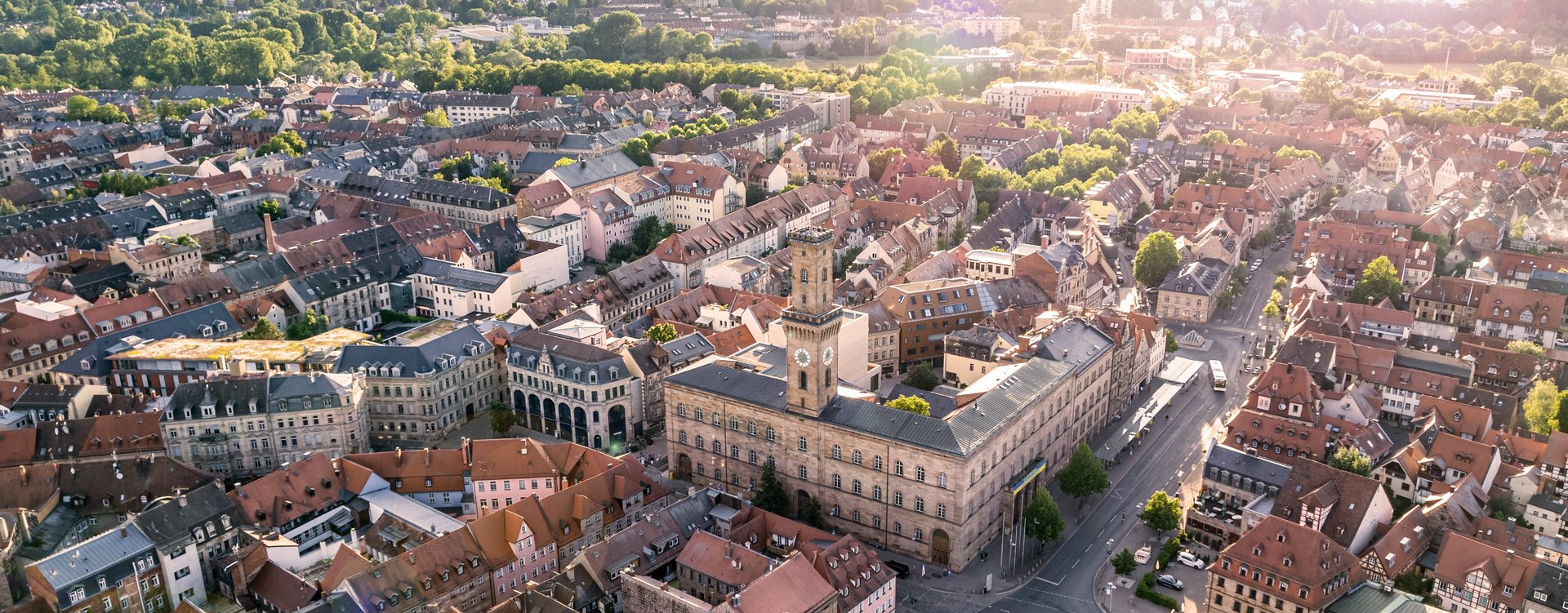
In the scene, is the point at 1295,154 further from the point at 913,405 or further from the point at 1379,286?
the point at 913,405

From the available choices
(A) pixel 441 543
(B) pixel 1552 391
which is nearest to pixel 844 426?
A: (A) pixel 441 543

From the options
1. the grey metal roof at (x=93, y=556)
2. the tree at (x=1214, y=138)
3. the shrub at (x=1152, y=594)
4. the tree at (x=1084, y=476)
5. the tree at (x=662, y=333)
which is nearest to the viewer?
the grey metal roof at (x=93, y=556)

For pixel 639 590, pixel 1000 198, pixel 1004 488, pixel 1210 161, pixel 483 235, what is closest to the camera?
pixel 639 590

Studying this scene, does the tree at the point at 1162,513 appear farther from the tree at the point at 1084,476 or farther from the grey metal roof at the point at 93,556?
the grey metal roof at the point at 93,556

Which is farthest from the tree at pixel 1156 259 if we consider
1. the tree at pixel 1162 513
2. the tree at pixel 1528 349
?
the tree at pixel 1162 513

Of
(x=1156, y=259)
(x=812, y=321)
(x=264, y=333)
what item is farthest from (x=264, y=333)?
(x=1156, y=259)

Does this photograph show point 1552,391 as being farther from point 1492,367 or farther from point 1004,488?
point 1004,488
